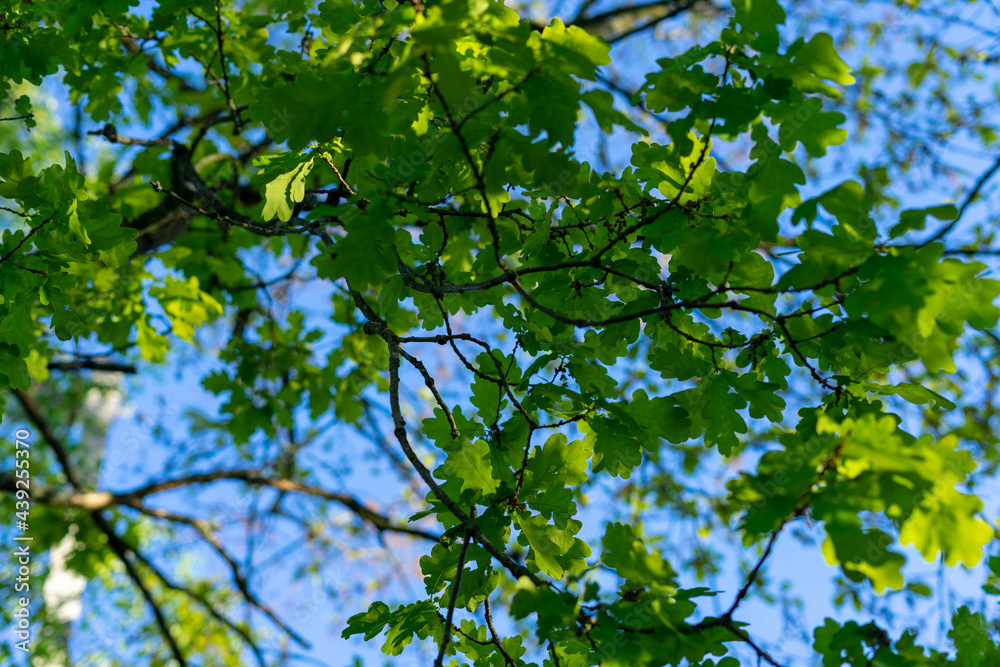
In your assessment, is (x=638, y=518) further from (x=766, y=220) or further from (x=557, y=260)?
(x=766, y=220)

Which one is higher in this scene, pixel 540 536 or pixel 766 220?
pixel 766 220

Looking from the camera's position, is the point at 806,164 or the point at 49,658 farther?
the point at 806,164

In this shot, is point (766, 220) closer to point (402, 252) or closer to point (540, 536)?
point (540, 536)

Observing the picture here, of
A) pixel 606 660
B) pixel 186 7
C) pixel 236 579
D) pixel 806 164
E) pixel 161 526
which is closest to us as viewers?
pixel 606 660

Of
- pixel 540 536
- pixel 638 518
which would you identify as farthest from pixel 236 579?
pixel 540 536

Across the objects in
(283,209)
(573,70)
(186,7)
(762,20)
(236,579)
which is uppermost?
(186,7)

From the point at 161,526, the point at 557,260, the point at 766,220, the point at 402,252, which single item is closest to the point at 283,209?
the point at 402,252

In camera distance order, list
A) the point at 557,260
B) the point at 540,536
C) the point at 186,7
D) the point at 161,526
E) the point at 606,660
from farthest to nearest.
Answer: the point at 161,526
the point at 186,7
the point at 557,260
the point at 540,536
the point at 606,660

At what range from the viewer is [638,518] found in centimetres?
577

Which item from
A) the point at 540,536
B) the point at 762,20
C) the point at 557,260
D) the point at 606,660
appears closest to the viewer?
the point at 606,660

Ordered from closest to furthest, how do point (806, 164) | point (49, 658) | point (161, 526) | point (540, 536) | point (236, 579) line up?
point (540, 536)
point (236, 579)
point (49, 658)
point (806, 164)
point (161, 526)

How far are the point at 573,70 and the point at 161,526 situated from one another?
8.94 meters

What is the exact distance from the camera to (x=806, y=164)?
6664 millimetres

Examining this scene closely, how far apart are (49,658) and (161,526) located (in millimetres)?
2683
